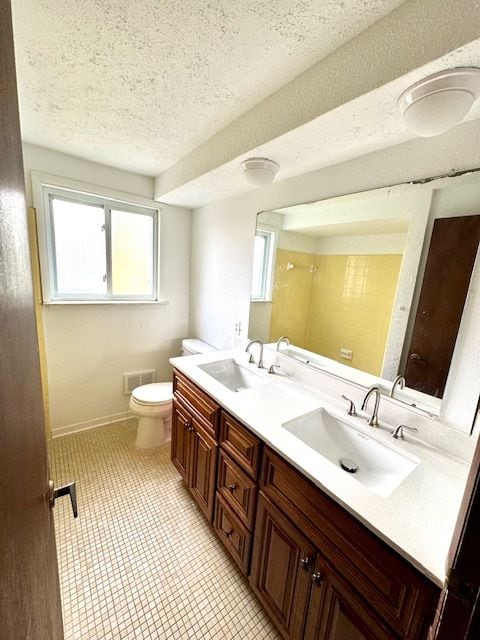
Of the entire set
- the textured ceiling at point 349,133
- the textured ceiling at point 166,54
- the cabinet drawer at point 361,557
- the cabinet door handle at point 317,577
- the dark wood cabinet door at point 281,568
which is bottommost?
the dark wood cabinet door at point 281,568

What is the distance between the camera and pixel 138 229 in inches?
93.6

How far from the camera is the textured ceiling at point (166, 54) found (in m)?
0.77

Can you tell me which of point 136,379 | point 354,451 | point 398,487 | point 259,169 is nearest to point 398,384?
point 354,451

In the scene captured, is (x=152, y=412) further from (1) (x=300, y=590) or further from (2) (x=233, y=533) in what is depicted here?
(1) (x=300, y=590)

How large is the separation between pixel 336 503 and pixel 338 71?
55.3 inches

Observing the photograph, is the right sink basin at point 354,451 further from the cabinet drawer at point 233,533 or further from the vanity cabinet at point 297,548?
the cabinet drawer at point 233,533

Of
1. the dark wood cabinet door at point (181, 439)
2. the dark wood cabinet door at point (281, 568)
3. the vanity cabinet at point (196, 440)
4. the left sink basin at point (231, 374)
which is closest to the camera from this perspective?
the dark wood cabinet door at point (281, 568)

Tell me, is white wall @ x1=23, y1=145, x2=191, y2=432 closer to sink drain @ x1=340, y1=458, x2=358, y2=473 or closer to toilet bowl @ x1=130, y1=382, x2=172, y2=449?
toilet bowl @ x1=130, y1=382, x2=172, y2=449

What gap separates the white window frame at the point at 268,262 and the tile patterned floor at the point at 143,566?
58.5 inches

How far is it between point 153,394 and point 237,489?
1.13 meters

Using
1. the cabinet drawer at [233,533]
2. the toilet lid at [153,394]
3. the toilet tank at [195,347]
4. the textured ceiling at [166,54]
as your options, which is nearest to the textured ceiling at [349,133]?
the textured ceiling at [166,54]

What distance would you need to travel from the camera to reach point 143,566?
128 cm

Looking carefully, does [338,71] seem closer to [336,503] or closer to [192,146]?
[192,146]

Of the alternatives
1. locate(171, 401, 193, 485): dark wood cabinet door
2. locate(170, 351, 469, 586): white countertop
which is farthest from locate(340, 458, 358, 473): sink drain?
locate(171, 401, 193, 485): dark wood cabinet door
